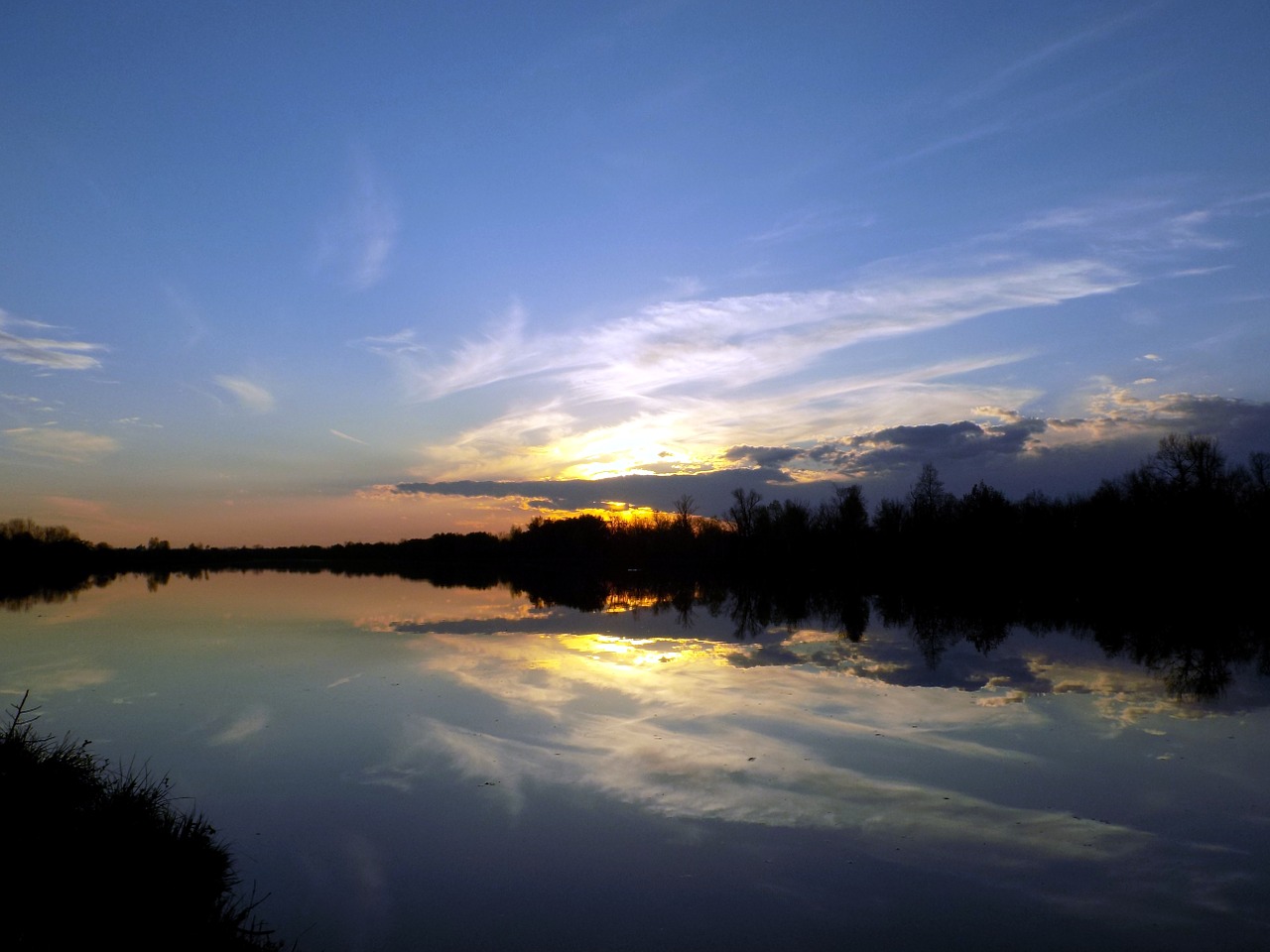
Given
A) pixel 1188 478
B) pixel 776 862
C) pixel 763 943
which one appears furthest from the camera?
pixel 1188 478

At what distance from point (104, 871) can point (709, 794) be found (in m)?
4.97

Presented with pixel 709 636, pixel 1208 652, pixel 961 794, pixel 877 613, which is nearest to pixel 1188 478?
pixel 877 613

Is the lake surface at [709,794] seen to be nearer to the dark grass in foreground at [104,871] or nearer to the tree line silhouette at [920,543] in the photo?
the dark grass in foreground at [104,871]

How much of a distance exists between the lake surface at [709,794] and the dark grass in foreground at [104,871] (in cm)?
48

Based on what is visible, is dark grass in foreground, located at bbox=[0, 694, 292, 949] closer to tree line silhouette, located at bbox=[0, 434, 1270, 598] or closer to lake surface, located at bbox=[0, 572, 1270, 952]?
lake surface, located at bbox=[0, 572, 1270, 952]

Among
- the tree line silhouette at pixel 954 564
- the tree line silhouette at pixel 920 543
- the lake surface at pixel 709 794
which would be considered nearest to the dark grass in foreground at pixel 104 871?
the lake surface at pixel 709 794

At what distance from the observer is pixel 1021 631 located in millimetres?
22094

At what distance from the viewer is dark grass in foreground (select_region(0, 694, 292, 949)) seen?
14.2 feet

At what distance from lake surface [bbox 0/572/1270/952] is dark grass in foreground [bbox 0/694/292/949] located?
0.48 m

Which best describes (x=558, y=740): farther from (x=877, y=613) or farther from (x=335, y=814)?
(x=877, y=613)

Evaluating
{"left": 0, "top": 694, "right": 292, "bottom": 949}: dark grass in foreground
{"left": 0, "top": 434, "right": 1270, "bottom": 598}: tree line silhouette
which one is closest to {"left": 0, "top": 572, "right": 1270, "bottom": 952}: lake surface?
{"left": 0, "top": 694, "right": 292, "bottom": 949}: dark grass in foreground

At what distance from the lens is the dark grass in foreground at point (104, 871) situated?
433 cm

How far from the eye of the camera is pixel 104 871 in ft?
16.0

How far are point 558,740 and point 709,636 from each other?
12.0 meters
